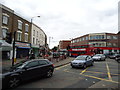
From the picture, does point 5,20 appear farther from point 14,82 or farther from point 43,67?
point 14,82

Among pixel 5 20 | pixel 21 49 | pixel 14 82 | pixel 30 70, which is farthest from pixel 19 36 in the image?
pixel 14 82

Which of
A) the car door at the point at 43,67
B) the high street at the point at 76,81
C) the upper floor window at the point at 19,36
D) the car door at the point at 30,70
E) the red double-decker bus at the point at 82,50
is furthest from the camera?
the red double-decker bus at the point at 82,50

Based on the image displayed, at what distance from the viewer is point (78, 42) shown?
181 feet

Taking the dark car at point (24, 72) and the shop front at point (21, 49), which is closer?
the dark car at point (24, 72)

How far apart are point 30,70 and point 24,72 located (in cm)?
43

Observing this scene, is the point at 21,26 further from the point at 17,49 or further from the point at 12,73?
the point at 12,73

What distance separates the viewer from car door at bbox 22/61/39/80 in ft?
18.2

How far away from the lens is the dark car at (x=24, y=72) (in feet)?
15.7

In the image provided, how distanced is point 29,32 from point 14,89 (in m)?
21.5

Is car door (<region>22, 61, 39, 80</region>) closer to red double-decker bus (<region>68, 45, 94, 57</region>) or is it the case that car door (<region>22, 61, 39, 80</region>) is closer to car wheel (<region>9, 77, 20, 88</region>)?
car wheel (<region>9, 77, 20, 88</region>)

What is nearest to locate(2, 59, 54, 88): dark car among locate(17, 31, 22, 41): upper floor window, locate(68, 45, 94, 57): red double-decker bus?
locate(17, 31, 22, 41): upper floor window

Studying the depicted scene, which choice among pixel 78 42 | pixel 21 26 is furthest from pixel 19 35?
pixel 78 42

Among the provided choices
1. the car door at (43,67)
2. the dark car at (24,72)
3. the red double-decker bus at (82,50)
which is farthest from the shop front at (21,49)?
the dark car at (24,72)

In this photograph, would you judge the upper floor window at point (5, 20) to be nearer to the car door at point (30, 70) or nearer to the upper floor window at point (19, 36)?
the upper floor window at point (19, 36)
